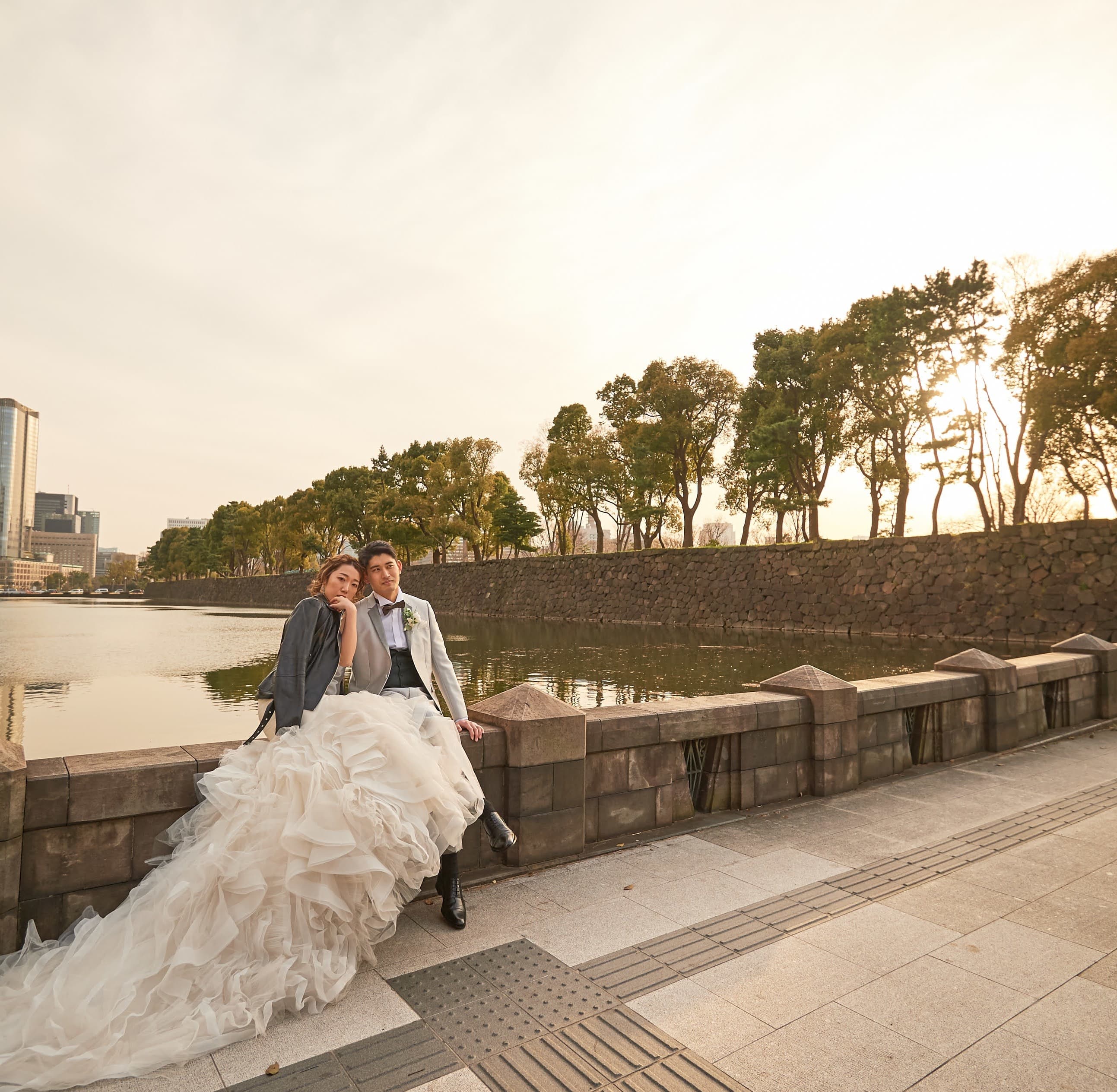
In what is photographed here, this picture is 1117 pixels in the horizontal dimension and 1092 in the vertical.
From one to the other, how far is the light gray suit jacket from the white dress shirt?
1cm

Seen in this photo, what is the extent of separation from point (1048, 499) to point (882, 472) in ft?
67.2

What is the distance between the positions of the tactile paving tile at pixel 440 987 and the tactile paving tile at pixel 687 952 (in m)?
0.74

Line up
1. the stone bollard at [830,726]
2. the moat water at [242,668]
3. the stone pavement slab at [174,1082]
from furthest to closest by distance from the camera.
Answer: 1. the moat water at [242,668]
2. the stone bollard at [830,726]
3. the stone pavement slab at [174,1082]

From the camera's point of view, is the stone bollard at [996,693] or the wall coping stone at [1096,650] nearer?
the stone bollard at [996,693]

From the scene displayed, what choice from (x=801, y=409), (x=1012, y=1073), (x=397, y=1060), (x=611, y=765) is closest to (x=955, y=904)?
(x=1012, y=1073)

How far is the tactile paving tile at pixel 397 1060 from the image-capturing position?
231 cm

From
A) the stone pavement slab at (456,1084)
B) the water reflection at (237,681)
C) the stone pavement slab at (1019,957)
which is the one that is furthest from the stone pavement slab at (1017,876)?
the water reflection at (237,681)

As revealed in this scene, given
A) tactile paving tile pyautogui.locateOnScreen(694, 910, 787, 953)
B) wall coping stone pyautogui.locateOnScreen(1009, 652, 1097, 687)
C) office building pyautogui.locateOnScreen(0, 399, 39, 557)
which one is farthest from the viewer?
office building pyautogui.locateOnScreen(0, 399, 39, 557)

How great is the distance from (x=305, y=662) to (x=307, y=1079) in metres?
1.63

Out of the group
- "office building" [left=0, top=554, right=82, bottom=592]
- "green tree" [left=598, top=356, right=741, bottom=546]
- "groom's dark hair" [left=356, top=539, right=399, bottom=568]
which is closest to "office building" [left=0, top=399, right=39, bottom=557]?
"office building" [left=0, top=554, right=82, bottom=592]

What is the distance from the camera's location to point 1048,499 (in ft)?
145

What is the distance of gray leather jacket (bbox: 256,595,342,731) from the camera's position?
11.1 ft

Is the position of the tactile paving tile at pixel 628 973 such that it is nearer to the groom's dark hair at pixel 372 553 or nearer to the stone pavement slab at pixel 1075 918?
the stone pavement slab at pixel 1075 918

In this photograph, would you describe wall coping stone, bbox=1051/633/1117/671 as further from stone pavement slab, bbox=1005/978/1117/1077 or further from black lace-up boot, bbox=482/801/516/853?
black lace-up boot, bbox=482/801/516/853
